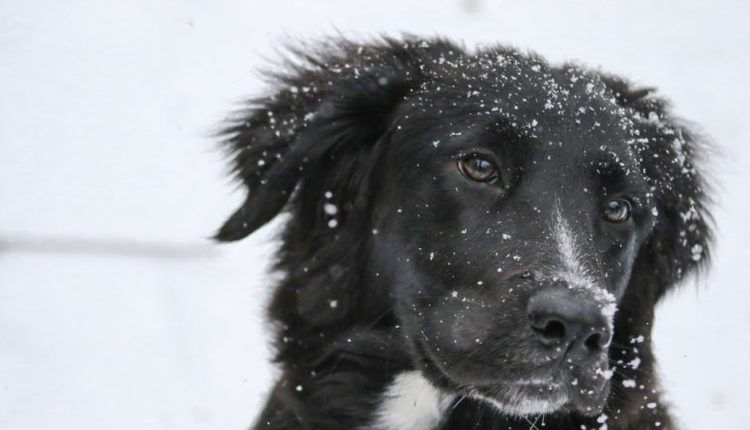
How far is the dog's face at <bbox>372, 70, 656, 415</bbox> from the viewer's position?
296cm

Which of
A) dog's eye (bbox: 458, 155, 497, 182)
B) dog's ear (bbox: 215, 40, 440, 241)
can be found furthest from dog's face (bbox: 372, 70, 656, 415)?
dog's ear (bbox: 215, 40, 440, 241)

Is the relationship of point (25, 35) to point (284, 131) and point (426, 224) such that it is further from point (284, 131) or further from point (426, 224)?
point (426, 224)

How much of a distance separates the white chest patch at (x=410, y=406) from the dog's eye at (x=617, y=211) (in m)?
0.86

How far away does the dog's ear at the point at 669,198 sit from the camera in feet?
12.5

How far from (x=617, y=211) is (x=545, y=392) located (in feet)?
2.63

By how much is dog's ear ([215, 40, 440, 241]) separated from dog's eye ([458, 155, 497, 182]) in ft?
1.50

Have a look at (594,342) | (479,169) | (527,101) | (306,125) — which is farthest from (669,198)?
(306,125)

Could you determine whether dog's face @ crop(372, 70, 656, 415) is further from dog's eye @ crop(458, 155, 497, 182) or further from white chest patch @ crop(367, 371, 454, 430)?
white chest patch @ crop(367, 371, 454, 430)

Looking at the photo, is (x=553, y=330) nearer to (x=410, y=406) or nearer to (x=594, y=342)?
(x=594, y=342)

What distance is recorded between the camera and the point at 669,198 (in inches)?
151

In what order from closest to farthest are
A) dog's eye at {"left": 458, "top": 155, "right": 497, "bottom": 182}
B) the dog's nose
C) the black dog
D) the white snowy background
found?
the dog's nose → the black dog → dog's eye at {"left": 458, "top": 155, "right": 497, "bottom": 182} → the white snowy background

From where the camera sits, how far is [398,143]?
3564 millimetres

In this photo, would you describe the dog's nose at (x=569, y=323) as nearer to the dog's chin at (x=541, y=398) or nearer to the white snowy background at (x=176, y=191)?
the dog's chin at (x=541, y=398)

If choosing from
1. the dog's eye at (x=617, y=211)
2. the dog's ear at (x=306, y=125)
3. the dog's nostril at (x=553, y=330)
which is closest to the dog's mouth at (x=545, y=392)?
the dog's nostril at (x=553, y=330)
